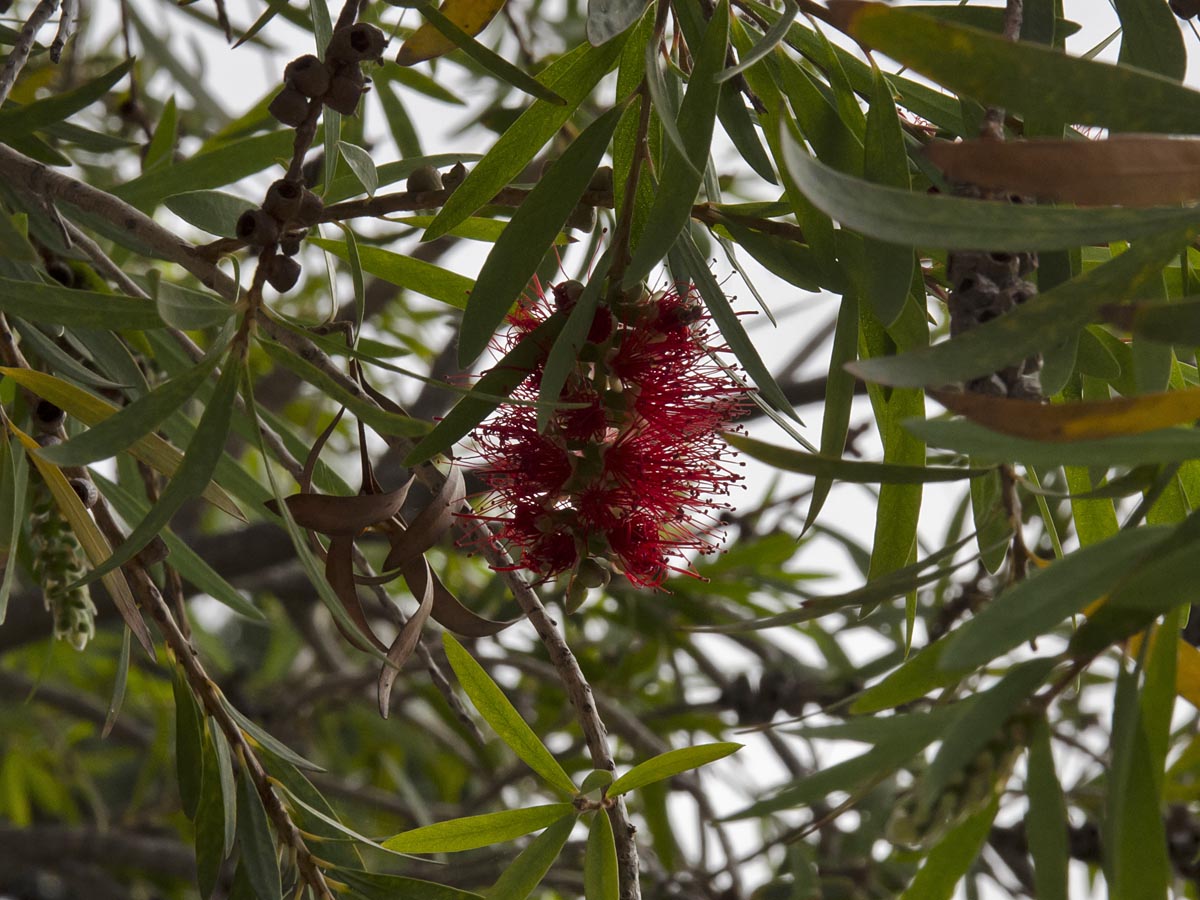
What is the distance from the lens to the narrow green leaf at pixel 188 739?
574mm

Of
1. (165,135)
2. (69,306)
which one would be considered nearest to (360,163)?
(69,306)

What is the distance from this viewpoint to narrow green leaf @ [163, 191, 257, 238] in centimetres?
54

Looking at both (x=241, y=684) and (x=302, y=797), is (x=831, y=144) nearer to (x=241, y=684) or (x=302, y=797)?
(x=302, y=797)

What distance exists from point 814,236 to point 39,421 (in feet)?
1.26

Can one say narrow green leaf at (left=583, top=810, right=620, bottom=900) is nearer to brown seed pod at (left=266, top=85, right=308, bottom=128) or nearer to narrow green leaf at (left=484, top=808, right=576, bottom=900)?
narrow green leaf at (left=484, top=808, right=576, bottom=900)

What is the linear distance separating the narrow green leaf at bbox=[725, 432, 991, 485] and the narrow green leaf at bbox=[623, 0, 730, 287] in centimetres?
9

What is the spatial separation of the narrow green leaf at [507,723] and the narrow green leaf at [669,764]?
23mm

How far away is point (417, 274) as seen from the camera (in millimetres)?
566

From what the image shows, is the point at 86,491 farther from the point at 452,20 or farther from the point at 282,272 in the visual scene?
the point at 452,20

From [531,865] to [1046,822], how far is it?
0.69 feet

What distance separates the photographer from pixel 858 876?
3.15 feet

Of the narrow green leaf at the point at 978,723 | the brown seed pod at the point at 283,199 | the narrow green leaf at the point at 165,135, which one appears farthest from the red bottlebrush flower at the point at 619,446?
the narrow green leaf at the point at 165,135

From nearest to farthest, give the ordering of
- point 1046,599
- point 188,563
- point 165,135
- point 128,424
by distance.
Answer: point 1046,599 < point 128,424 < point 188,563 < point 165,135

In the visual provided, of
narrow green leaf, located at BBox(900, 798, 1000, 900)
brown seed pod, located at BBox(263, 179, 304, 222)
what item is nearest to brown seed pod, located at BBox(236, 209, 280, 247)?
brown seed pod, located at BBox(263, 179, 304, 222)
